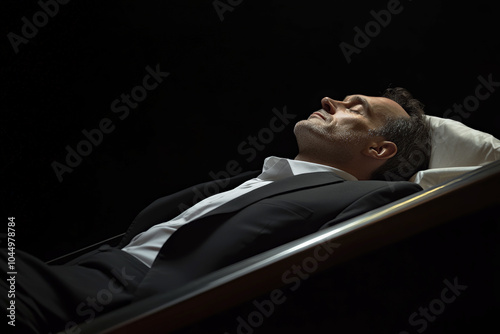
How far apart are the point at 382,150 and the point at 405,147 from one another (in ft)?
0.31

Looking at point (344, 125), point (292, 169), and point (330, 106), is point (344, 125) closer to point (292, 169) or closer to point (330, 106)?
point (330, 106)

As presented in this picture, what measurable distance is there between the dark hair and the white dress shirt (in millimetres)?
190

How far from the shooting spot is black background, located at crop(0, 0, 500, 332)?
196 centimetres

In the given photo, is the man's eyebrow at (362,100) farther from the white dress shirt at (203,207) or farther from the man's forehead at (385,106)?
the white dress shirt at (203,207)

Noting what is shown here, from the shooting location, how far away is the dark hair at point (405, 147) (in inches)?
67.2

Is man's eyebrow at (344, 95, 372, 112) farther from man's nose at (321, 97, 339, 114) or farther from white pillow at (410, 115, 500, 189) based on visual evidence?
white pillow at (410, 115, 500, 189)

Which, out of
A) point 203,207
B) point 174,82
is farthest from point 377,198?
point 174,82

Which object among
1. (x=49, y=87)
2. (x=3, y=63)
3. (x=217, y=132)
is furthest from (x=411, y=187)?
(x=3, y=63)

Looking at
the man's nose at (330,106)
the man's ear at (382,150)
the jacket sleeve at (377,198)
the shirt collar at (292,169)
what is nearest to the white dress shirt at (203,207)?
the shirt collar at (292,169)

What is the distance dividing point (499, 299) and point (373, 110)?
92 centimetres

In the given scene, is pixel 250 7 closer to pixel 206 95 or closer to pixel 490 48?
pixel 206 95

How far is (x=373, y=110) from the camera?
172 centimetres

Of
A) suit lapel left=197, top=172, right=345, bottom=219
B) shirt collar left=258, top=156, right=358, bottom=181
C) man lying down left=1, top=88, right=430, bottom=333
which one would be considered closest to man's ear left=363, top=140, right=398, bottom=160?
man lying down left=1, top=88, right=430, bottom=333

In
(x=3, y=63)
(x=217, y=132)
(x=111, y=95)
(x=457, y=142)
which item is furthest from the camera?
(x=217, y=132)
